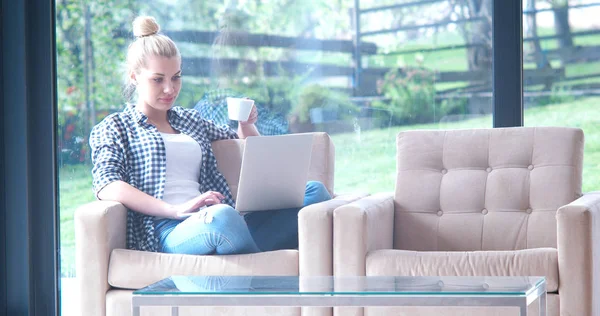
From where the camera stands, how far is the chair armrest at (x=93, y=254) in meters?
3.01

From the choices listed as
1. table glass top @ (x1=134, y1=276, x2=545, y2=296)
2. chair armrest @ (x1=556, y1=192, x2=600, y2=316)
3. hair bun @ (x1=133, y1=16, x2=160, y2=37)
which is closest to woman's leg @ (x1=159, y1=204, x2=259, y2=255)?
table glass top @ (x1=134, y1=276, x2=545, y2=296)

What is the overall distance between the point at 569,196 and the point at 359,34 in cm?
128

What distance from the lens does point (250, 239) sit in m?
3.00

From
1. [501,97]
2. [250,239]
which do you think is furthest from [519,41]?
[250,239]

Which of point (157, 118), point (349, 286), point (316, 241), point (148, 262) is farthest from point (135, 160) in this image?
point (349, 286)

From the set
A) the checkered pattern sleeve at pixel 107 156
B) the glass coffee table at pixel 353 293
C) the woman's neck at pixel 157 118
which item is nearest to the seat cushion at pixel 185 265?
the checkered pattern sleeve at pixel 107 156

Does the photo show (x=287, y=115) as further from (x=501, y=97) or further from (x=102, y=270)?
(x=102, y=270)

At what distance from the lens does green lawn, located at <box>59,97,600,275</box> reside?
373 centimetres

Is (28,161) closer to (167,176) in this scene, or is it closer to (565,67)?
(167,176)

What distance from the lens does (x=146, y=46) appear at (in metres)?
3.41

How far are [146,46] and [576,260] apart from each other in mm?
1835

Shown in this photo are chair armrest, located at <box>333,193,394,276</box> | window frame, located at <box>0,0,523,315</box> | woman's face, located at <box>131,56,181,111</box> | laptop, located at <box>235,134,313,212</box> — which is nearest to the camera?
chair armrest, located at <box>333,193,394,276</box>

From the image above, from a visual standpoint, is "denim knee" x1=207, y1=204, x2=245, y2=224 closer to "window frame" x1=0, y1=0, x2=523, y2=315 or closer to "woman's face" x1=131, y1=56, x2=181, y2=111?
"woman's face" x1=131, y1=56, x2=181, y2=111

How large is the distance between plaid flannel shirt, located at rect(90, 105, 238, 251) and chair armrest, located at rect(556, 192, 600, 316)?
1.37m
